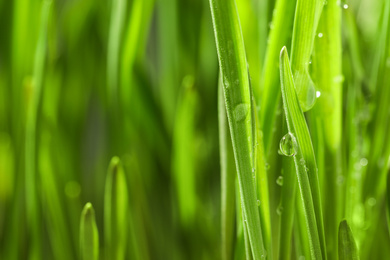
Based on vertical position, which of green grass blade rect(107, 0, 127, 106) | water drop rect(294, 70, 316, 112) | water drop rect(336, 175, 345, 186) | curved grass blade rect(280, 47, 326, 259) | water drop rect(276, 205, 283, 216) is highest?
green grass blade rect(107, 0, 127, 106)

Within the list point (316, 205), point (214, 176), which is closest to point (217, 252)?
point (214, 176)

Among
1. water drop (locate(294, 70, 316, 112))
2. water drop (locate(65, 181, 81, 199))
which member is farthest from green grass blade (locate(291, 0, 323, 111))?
water drop (locate(65, 181, 81, 199))

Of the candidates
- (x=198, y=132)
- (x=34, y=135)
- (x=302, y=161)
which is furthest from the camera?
(x=198, y=132)

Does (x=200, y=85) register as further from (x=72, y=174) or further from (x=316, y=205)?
(x=316, y=205)

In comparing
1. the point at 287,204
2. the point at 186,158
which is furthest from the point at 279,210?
the point at 186,158

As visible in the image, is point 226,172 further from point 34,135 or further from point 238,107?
point 34,135

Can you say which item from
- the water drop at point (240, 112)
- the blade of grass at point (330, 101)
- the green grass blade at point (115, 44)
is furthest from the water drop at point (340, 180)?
the green grass blade at point (115, 44)

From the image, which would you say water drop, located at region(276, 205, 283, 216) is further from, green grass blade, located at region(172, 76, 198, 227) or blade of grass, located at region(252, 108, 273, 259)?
green grass blade, located at region(172, 76, 198, 227)
